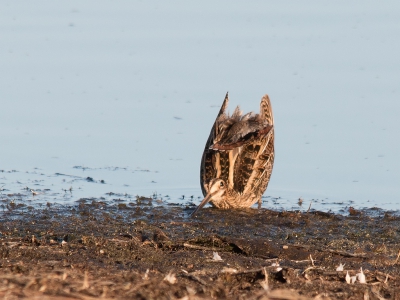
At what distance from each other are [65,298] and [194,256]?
2.08 m

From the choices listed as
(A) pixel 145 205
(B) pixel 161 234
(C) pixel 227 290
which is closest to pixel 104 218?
(A) pixel 145 205

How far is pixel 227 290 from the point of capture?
4938 mm

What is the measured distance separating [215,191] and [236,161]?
516 millimetres

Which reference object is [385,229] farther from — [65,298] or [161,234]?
[65,298]

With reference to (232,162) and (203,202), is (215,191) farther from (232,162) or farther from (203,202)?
(232,162)

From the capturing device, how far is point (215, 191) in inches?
349

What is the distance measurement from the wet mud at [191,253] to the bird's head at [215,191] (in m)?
0.13

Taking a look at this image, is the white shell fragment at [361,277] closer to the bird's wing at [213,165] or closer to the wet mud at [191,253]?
the wet mud at [191,253]

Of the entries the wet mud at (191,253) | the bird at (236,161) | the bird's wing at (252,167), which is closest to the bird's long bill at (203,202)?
the bird at (236,161)

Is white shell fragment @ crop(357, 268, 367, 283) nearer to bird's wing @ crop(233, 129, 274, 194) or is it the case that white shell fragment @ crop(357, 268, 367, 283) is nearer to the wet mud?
the wet mud

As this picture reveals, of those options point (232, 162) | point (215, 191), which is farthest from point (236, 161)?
point (215, 191)

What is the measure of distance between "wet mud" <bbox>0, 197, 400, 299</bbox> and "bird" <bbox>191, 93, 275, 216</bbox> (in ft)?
0.72

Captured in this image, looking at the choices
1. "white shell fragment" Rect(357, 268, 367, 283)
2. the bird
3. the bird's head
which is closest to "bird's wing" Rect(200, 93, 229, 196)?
the bird

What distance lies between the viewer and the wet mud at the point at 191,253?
476 centimetres
